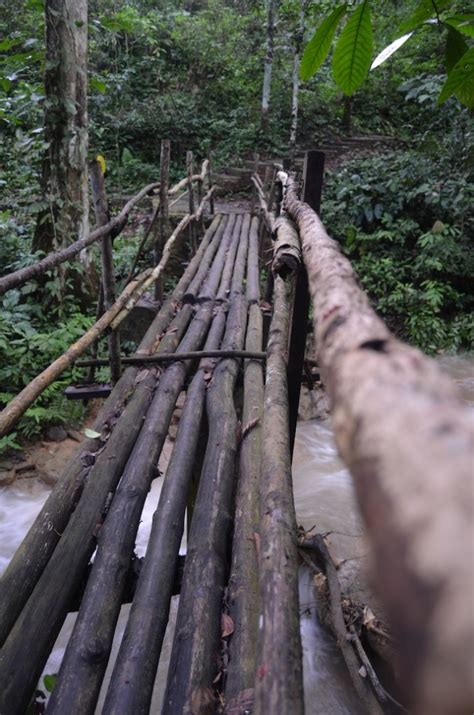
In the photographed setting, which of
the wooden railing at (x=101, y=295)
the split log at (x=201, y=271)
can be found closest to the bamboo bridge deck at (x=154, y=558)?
the wooden railing at (x=101, y=295)

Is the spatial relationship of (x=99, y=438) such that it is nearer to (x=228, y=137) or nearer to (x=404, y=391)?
(x=404, y=391)

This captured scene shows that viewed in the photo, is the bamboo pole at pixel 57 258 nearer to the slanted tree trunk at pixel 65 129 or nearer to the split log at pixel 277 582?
the split log at pixel 277 582

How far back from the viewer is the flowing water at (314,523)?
2.55 metres

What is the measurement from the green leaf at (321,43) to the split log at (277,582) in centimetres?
87

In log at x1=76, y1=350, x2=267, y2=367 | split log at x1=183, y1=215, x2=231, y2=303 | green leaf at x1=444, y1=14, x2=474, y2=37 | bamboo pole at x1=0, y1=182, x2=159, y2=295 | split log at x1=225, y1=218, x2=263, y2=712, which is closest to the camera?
green leaf at x1=444, y1=14, x2=474, y2=37

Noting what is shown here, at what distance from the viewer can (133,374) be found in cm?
248

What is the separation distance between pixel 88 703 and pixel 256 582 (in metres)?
0.51

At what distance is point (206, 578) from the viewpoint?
135cm

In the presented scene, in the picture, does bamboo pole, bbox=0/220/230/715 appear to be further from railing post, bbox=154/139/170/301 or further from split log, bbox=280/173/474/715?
railing post, bbox=154/139/170/301

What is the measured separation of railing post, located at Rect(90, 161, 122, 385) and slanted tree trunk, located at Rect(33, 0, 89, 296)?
2.40 m

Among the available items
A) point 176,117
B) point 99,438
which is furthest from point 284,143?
point 99,438

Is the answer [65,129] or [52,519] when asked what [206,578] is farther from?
[65,129]

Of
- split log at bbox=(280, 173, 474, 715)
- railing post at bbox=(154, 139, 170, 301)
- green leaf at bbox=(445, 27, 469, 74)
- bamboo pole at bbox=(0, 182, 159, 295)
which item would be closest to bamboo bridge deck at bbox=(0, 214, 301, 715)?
split log at bbox=(280, 173, 474, 715)

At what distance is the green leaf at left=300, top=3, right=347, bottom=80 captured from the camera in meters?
0.95
